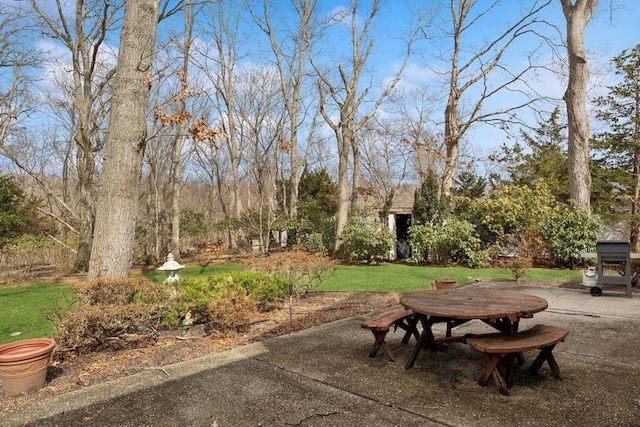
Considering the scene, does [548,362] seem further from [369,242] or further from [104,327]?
[369,242]

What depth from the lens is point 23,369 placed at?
131 inches

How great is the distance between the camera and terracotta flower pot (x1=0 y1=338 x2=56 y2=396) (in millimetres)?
3275

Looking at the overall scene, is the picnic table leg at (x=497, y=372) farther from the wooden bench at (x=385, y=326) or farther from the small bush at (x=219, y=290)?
the small bush at (x=219, y=290)

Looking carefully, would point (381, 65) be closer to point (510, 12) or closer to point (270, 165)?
point (510, 12)

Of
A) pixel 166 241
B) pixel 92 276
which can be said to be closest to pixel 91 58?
pixel 166 241

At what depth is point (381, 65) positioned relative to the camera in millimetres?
19234

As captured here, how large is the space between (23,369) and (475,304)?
3.92 metres

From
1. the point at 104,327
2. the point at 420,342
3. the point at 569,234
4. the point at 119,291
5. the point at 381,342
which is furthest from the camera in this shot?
the point at 569,234

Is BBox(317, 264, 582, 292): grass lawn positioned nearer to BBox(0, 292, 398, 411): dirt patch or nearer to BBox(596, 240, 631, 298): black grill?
BBox(0, 292, 398, 411): dirt patch

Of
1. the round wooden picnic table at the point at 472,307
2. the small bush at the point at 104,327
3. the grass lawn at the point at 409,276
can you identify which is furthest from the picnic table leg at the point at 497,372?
the grass lawn at the point at 409,276

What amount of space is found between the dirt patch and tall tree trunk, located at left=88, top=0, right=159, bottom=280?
1.49 m

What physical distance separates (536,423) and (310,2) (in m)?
20.2

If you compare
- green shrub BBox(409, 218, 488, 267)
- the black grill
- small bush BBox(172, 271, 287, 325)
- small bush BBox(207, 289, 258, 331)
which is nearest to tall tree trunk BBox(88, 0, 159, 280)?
small bush BBox(172, 271, 287, 325)

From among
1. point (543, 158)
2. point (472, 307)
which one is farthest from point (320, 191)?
point (472, 307)
